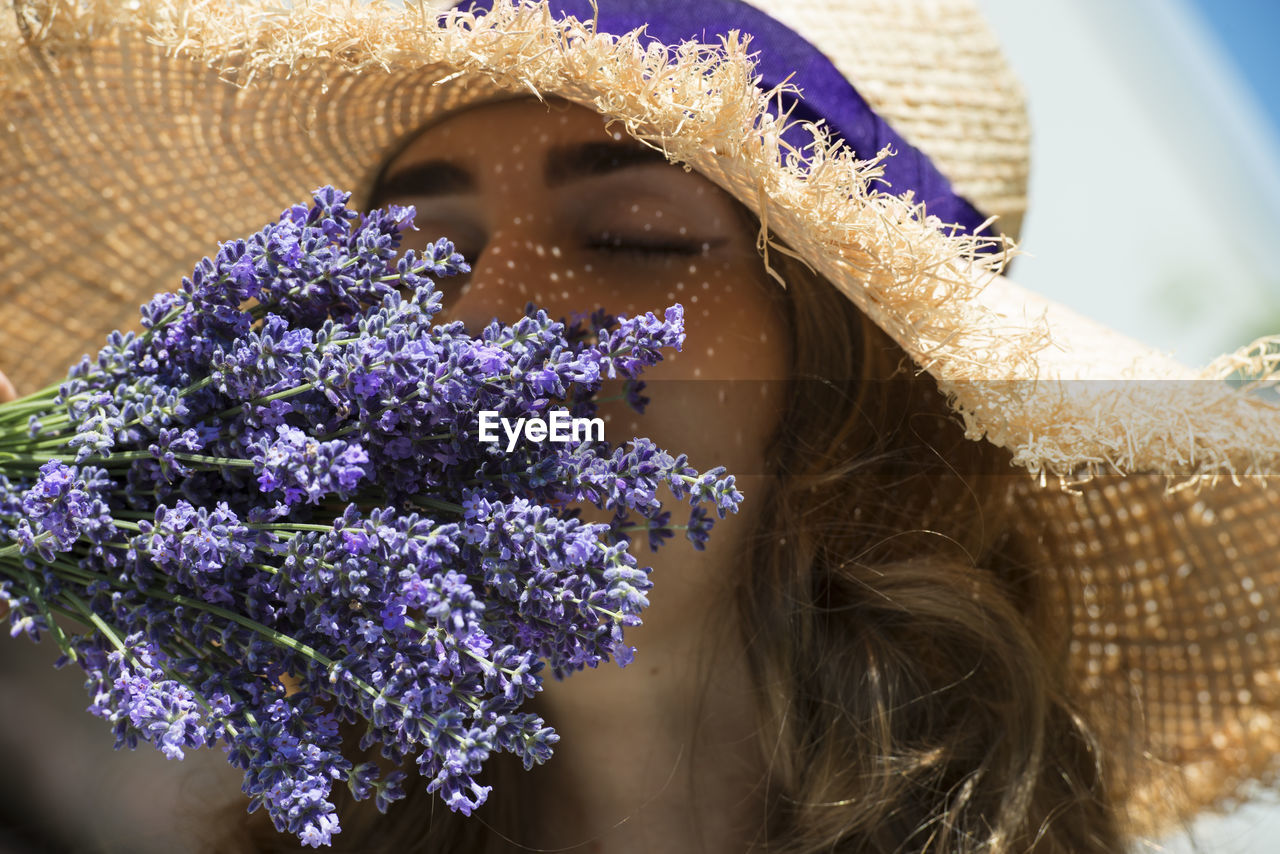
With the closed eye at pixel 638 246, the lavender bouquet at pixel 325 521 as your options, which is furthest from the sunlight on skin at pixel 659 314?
the lavender bouquet at pixel 325 521

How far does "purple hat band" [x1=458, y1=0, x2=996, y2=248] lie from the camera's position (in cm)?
63

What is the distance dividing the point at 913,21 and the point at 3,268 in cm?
86

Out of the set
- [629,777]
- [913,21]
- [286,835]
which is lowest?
[286,835]

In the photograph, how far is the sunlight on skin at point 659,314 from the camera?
684 mm

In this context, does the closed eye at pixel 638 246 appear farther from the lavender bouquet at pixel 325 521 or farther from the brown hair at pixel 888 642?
the lavender bouquet at pixel 325 521

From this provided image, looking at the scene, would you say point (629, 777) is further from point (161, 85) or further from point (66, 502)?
point (161, 85)

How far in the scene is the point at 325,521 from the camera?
0.46 metres

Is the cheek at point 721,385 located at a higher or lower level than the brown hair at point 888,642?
higher

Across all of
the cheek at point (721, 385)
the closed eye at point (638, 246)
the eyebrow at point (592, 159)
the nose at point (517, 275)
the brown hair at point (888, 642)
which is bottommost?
the brown hair at point (888, 642)

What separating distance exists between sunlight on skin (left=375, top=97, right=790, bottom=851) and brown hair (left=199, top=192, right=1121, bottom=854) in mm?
36

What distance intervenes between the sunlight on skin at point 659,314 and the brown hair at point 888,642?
0.04m

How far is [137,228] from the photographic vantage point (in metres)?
0.86

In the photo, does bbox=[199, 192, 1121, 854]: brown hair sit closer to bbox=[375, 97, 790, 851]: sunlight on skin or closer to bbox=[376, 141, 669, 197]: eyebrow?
bbox=[375, 97, 790, 851]: sunlight on skin

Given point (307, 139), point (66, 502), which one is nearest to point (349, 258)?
point (66, 502)
